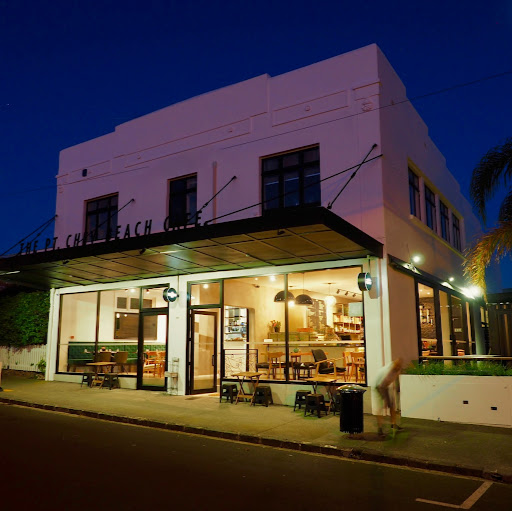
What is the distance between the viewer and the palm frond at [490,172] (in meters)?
12.3

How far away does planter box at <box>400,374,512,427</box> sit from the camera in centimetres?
992

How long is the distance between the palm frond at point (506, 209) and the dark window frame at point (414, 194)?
2.74 metres

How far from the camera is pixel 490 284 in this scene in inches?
1054

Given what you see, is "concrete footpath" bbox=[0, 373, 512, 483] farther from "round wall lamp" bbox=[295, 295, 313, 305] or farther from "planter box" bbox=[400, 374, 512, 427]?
"round wall lamp" bbox=[295, 295, 313, 305]

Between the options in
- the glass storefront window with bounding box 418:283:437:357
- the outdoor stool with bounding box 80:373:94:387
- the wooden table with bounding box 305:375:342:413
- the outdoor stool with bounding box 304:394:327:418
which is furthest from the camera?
the outdoor stool with bounding box 80:373:94:387

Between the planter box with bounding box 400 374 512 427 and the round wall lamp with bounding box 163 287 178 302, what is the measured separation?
22.9ft

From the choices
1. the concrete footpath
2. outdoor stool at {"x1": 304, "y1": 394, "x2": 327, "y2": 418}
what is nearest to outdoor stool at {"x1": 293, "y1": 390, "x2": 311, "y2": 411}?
the concrete footpath

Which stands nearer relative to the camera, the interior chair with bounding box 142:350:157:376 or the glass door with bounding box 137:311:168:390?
the glass door with bounding box 137:311:168:390

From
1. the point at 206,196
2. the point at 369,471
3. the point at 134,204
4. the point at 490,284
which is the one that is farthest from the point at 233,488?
the point at 490,284

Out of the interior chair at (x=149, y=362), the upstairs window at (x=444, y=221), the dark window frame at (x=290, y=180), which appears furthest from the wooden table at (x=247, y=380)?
the upstairs window at (x=444, y=221)

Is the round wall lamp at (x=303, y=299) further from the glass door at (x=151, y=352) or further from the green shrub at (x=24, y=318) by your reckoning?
the green shrub at (x=24, y=318)

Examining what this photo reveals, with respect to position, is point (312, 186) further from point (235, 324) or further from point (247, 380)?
point (235, 324)

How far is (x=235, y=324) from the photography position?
16.7 metres

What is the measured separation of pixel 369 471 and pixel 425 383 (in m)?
4.31
